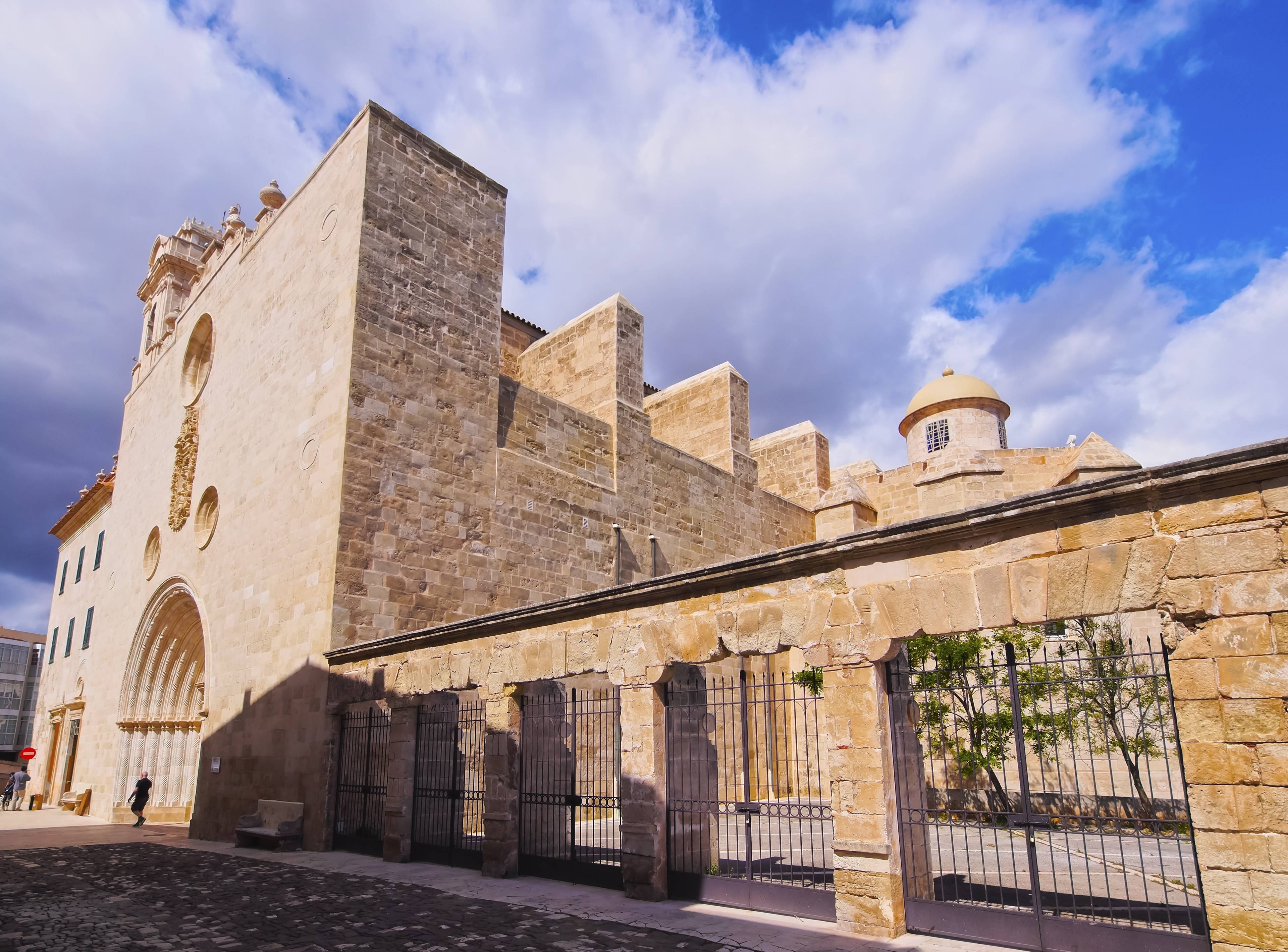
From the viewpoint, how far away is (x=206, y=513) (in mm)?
14172

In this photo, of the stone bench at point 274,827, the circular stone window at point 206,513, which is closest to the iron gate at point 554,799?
the stone bench at point 274,827

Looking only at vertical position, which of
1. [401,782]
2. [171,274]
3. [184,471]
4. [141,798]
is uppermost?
[171,274]

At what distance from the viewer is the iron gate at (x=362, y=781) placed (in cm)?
938

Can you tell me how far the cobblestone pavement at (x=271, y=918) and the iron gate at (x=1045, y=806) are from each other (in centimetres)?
162

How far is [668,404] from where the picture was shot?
771 inches

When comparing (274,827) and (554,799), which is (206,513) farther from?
(554,799)

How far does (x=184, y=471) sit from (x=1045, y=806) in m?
14.6

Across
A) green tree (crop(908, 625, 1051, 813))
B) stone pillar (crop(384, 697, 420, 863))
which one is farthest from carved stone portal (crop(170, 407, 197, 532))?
green tree (crop(908, 625, 1051, 813))

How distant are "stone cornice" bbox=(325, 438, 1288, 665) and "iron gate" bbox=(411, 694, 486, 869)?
132 cm

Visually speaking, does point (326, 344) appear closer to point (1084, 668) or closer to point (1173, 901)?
point (1173, 901)

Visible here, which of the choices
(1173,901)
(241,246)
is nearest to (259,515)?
(241,246)

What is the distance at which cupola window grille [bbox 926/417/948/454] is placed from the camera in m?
22.0

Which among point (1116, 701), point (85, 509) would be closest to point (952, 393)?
point (1116, 701)

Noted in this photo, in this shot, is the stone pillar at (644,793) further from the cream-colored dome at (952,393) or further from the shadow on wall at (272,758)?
the cream-colored dome at (952,393)
